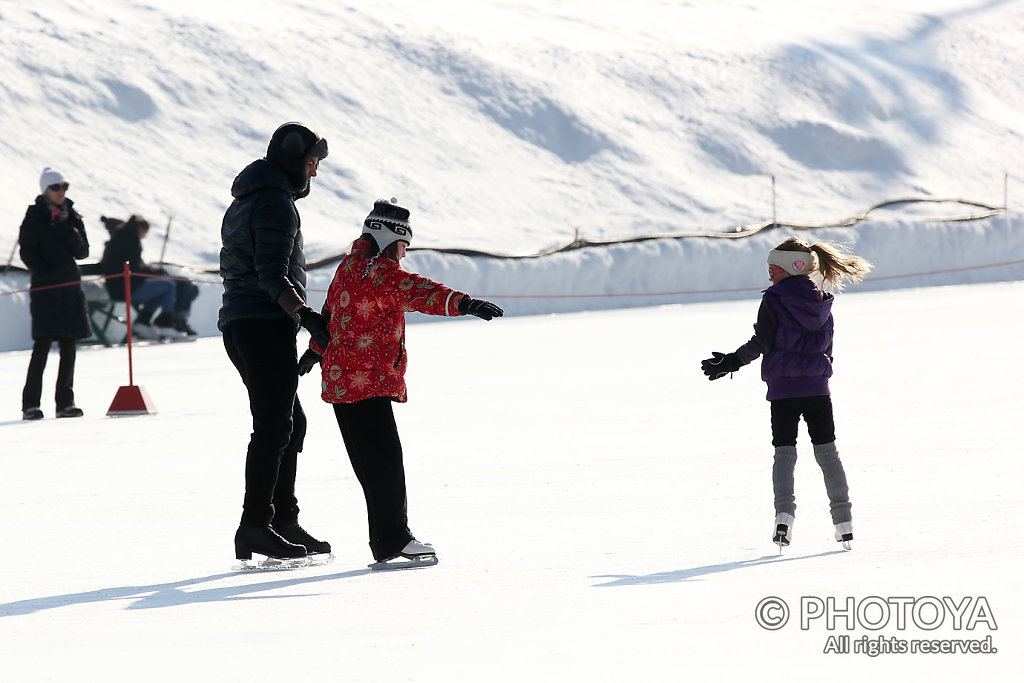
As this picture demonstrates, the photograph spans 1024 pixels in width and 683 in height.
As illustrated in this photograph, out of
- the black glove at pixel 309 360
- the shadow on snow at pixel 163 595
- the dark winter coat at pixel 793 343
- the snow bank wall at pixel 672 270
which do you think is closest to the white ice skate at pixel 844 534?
the dark winter coat at pixel 793 343

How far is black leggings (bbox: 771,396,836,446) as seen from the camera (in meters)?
4.86

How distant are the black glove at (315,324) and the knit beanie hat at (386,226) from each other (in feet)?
1.04

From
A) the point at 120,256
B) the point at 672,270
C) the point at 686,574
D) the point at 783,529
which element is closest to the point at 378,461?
the point at 686,574

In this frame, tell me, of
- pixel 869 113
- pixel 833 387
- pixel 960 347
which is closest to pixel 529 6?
pixel 869 113

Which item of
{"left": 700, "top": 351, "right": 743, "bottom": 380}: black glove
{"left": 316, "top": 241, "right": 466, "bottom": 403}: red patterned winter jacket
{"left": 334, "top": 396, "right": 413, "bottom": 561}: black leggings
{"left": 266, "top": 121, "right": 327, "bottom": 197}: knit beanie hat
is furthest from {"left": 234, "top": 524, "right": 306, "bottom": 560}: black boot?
{"left": 700, "top": 351, "right": 743, "bottom": 380}: black glove

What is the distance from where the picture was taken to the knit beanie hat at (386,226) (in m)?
4.74

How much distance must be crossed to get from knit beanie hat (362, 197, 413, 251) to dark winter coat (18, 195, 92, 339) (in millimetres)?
5153

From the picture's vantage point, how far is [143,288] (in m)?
15.8

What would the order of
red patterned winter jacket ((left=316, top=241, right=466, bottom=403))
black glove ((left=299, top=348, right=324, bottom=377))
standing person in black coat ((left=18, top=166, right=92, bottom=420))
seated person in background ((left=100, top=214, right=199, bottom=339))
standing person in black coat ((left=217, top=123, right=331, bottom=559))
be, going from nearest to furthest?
red patterned winter jacket ((left=316, top=241, right=466, bottom=403)), standing person in black coat ((left=217, top=123, right=331, bottom=559)), black glove ((left=299, top=348, right=324, bottom=377)), standing person in black coat ((left=18, top=166, right=92, bottom=420)), seated person in background ((left=100, top=214, right=199, bottom=339))

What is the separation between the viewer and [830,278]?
4.99m

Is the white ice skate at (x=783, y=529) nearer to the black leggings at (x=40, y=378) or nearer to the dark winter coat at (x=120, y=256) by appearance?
the black leggings at (x=40, y=378)

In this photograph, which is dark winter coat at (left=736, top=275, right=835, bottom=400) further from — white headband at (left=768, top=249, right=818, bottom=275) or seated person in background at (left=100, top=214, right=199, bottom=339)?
seated person in background at (left=100, top=214, right=199, bottom=339)

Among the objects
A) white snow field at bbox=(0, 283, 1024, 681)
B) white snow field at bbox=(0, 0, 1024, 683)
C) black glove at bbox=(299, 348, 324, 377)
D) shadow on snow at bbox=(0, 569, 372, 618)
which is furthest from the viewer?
black glove at bbox=(299, 348, 324, 377)

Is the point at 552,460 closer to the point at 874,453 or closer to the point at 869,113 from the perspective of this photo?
the point at 874,453
